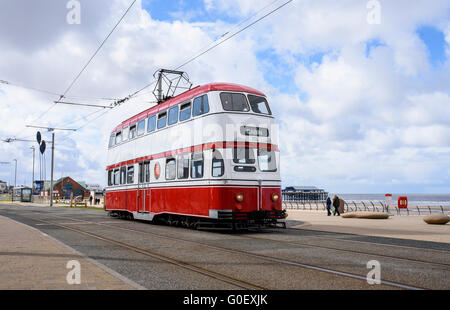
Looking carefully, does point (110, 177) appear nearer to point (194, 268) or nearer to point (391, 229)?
point (391, 229)

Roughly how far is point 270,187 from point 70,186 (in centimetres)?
10496

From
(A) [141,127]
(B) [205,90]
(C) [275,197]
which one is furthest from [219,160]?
(A) [141,127]

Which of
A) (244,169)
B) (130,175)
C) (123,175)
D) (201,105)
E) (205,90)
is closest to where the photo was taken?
(244,169)

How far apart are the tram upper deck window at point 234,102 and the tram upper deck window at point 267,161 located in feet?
5.23

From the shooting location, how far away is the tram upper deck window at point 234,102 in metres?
14.7

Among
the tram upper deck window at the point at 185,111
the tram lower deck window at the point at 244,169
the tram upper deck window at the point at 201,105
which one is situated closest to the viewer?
the tram lower deck window at the point at 244,169

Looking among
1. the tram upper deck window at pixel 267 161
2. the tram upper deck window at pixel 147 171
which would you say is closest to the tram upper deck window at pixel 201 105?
the tram upper deck window at pixel 267 161

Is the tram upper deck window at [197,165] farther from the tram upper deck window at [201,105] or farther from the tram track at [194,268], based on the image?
the tram track at [194,268]

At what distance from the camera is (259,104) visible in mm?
15633

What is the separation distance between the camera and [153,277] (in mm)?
7039

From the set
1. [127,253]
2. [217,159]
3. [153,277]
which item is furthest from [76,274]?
[217,159]

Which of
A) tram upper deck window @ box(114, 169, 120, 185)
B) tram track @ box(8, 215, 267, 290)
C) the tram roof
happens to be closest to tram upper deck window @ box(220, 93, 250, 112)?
the tram roof

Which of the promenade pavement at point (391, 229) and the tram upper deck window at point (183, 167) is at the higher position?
the tram upper deck window at point (183, 167)

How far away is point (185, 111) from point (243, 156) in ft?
9.90
